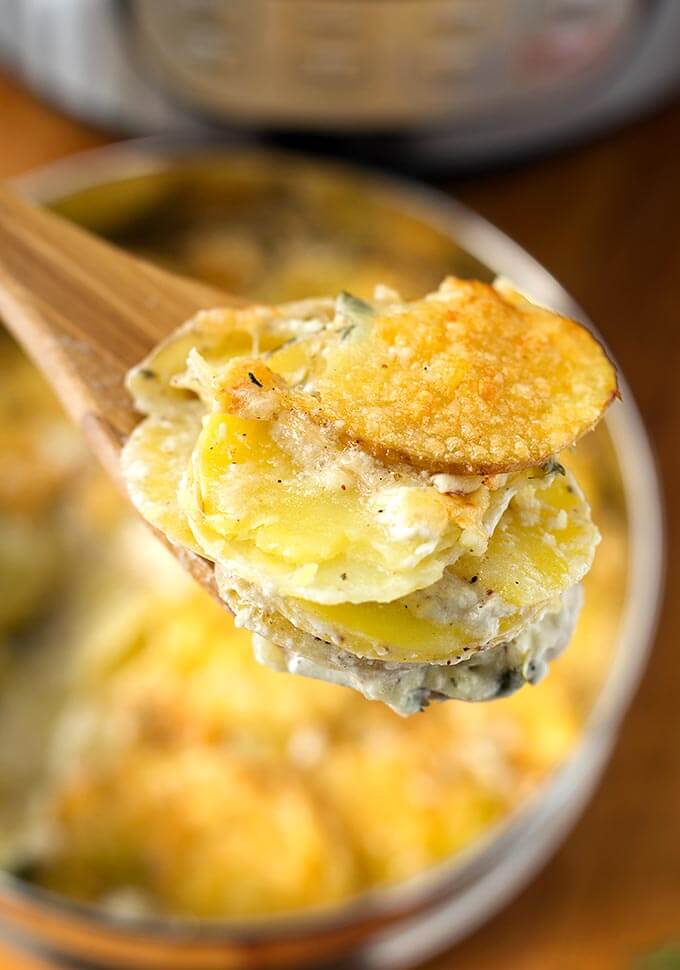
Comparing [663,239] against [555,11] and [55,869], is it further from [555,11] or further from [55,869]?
[55,869]

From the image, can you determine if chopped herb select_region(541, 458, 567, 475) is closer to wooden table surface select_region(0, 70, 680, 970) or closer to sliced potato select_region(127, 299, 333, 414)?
sliced potato select_region(127, 299, 333, 414)

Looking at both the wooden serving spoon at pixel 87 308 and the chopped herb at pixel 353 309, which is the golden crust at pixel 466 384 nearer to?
the chopped herb at pixel 353 309

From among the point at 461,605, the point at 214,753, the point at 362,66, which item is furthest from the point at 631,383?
the point at 461,605

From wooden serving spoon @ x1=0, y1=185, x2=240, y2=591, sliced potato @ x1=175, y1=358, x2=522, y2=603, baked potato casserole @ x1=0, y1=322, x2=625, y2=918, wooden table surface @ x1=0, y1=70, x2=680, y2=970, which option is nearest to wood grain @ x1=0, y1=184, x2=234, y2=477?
wooden serving spoon @ x1=0, y1=185, x2=240, y2=591

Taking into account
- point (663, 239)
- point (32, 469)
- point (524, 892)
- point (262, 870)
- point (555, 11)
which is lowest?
point (524, 892)

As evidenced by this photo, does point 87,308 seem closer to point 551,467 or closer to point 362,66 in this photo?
point 551,467

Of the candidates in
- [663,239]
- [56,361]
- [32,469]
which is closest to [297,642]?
[56,361]

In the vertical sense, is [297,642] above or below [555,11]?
below
